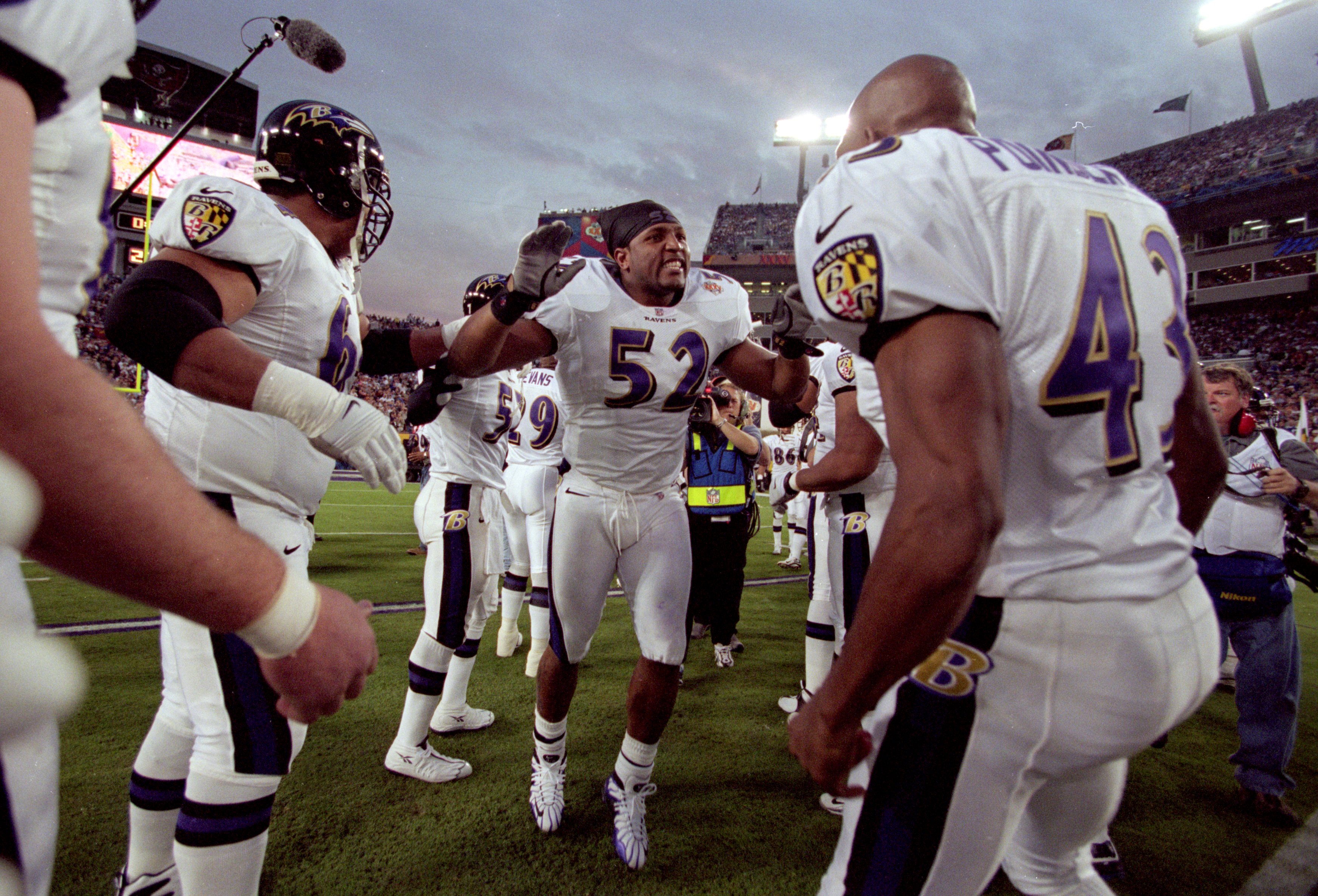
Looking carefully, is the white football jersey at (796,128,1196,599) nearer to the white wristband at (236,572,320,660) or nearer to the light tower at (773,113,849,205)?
the white wristband at (236,572,320,660)

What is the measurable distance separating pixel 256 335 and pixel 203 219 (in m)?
0.33

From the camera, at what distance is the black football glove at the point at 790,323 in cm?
253

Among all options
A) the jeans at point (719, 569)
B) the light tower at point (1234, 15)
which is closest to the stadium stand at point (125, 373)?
the jeans at point (719, 569)

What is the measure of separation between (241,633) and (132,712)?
3555 mm

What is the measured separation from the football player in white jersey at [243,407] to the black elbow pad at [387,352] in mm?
423

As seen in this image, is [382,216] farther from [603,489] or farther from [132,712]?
[132,712]

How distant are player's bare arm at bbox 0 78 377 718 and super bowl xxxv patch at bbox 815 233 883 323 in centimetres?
97

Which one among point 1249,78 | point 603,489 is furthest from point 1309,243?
point 603,489

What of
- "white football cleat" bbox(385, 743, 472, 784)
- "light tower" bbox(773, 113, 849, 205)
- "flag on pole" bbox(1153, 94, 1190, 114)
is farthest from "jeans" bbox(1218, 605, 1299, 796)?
"flag on pole" bbox(1153, 94, 1190, 114)

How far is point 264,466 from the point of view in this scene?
6.13 ft

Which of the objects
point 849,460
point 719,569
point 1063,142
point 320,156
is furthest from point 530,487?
point 1063,142

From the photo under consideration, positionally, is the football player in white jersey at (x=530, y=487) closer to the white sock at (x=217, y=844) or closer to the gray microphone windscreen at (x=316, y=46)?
the gray microphone windscreen at (x=316, y=46)

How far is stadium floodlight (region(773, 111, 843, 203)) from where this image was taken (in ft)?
98.2

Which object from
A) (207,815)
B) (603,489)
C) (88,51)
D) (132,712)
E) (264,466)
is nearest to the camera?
(88,51)
